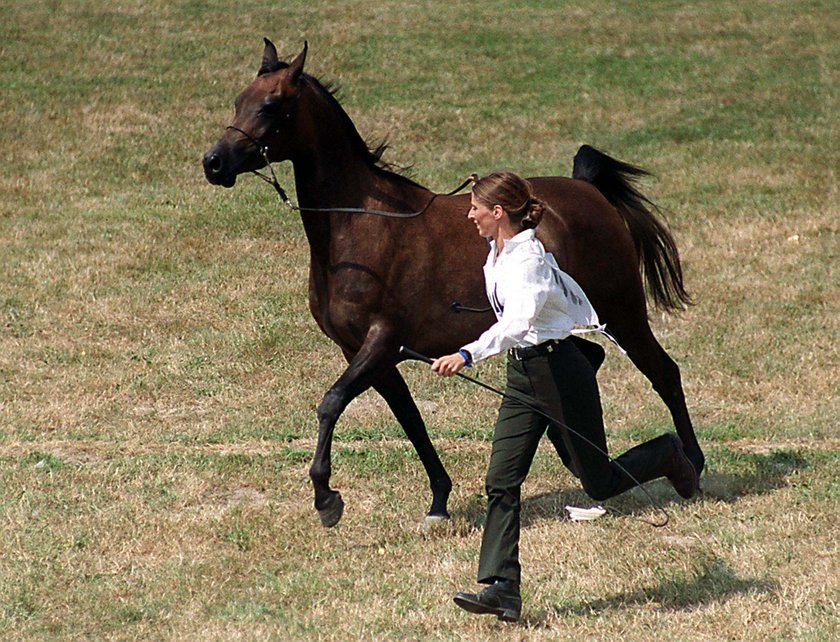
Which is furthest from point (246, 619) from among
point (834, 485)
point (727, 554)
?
point (834, 485)

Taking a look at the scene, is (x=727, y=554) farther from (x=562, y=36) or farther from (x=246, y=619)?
(x=562, y=36)

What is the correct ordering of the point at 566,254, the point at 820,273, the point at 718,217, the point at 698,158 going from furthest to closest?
the point at 698,158, the point at 718,217, the point at 820,273, the point at 566,254

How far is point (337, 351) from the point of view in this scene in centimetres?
1225

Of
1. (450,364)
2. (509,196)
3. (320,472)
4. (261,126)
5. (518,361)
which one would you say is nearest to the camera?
(450,364)

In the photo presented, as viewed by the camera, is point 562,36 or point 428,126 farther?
point 562,36

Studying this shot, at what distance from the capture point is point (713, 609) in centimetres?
620

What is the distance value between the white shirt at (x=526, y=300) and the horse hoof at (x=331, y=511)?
65.6 inches

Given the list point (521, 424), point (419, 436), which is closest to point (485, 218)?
point (521, 424)

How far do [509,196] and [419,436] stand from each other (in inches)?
101

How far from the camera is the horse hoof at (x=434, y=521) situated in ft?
25.0

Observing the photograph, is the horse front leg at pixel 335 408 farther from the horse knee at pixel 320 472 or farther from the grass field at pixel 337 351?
the grass field at pixel 337 351

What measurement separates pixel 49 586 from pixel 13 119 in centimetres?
1485

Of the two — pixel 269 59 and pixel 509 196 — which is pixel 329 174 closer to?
pixel 269 59

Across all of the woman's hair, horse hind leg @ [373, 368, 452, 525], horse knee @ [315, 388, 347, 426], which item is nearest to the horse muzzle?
horse knee @ [315, 388, 347, 426]
